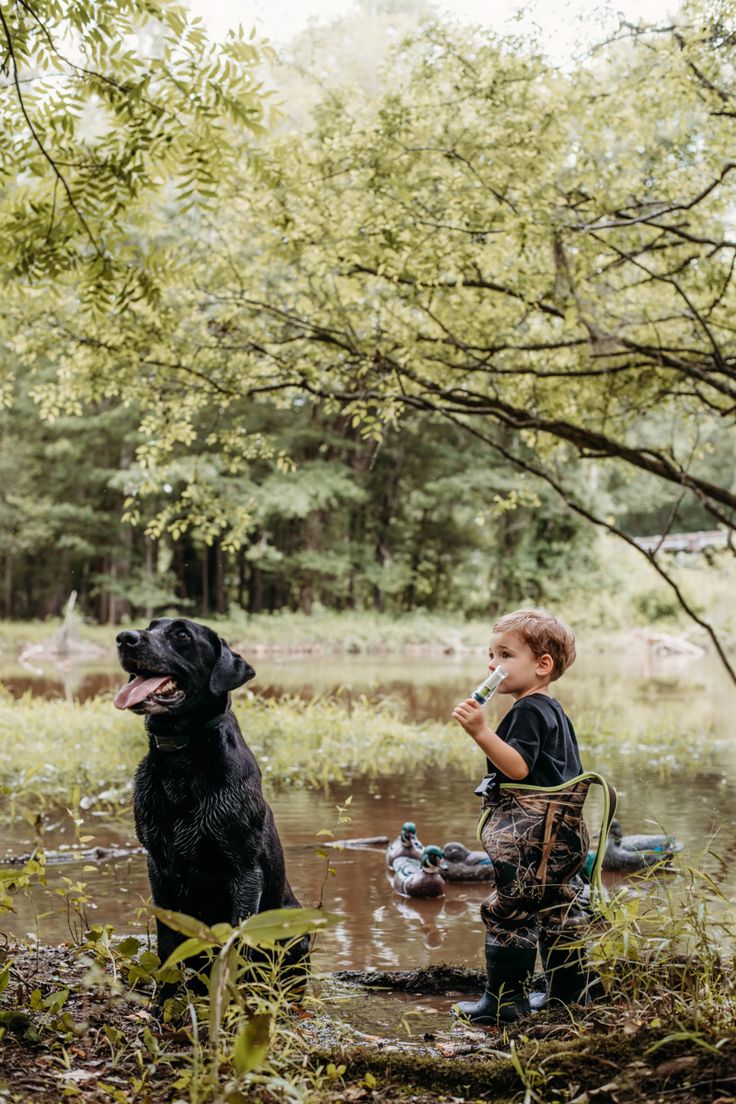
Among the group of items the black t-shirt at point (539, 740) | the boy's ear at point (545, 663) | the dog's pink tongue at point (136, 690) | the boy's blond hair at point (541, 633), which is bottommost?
the black t-shirt at point (539, 740)

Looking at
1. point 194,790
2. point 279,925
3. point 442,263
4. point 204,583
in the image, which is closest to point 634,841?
point 194,790

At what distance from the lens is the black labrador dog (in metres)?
3.77

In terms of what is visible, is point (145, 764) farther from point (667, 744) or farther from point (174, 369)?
point (667, 744)

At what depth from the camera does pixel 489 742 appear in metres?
3.83

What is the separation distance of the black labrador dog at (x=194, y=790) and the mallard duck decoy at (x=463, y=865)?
3.03 meters

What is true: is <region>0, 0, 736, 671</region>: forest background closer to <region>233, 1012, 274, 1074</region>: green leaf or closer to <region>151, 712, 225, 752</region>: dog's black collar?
<region>151, 712, 225, 752</region>: dog's black collar

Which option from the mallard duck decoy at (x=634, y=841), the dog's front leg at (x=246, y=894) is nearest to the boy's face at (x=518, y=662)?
the dog's front leg at (x=246, y=894)

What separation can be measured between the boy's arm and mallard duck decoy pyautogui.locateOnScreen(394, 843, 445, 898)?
8.33 feet

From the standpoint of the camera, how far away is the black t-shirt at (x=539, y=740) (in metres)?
4.04

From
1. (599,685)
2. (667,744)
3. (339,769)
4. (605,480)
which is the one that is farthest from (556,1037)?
(605,480)

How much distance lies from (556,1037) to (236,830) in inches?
49.5

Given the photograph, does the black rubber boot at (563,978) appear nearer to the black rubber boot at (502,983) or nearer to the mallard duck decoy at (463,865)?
the black rubber boot at (502,983)

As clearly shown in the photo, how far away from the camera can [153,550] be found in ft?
129

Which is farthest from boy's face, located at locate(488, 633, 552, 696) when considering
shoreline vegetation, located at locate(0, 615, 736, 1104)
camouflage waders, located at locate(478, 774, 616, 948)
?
shoreline vegetation, located at locate(0, 615, 736, 1104)
